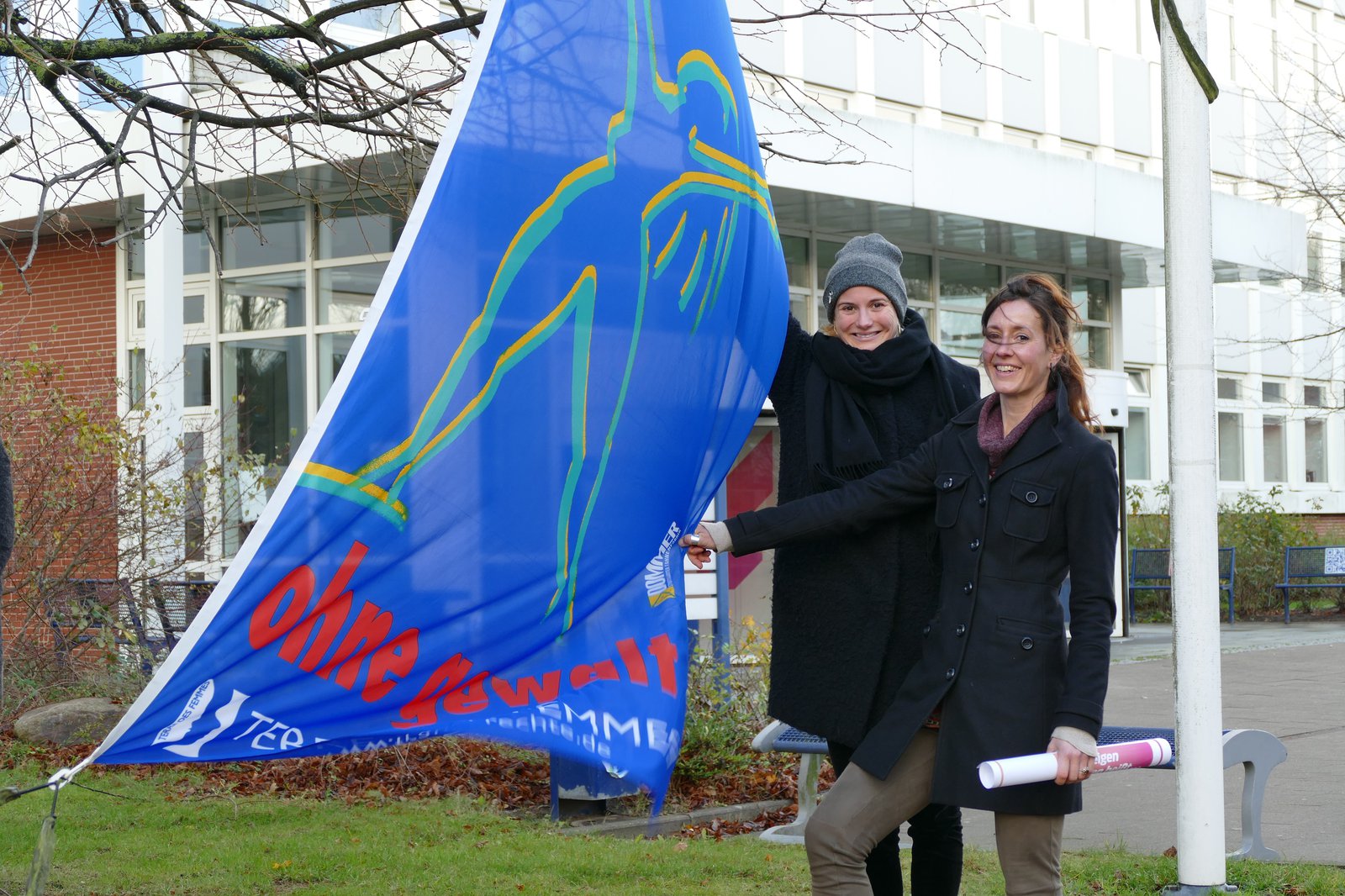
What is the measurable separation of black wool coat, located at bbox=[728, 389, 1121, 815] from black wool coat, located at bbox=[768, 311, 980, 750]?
122 millimetres

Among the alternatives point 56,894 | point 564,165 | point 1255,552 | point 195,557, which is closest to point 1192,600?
point 564,165

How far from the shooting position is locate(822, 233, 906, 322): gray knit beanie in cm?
413

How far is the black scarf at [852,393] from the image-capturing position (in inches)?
163

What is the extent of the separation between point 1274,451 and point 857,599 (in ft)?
98.9

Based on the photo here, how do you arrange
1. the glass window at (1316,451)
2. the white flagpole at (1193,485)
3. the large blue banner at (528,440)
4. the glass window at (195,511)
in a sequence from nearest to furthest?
1. the large blue banner at (528,440)
2. the white flagpole at (1193,485)
3. the glass window at (195,511)
4. the glass window at (1316,451)

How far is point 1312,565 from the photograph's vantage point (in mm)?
22219

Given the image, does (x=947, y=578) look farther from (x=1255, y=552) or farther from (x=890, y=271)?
(x=1255, y=552)

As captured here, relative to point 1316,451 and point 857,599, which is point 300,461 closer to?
point 857,599

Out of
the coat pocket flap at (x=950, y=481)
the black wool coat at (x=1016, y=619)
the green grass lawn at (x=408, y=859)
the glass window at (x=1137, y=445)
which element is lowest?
the green grass lawn at (x=408, y=859)

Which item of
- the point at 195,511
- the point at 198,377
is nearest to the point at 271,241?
the point at 198,377

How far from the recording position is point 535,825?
7551mm

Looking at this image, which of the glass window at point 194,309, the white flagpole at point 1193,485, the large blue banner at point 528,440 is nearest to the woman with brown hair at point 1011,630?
the large blue banner at point 528,440

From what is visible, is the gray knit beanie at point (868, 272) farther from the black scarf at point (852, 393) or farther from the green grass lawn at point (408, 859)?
the green grass lawn at point (408, 859)

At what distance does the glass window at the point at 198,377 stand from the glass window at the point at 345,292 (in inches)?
57.0
